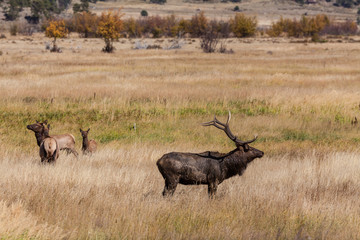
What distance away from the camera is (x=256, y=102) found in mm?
19875

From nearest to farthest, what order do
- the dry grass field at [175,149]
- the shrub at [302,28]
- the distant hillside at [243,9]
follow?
the dry grass field at [175,149] → the shrub at [302,28] → the distant hillside at [243,9]

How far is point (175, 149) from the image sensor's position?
1251cm

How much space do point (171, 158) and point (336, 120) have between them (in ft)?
38.7

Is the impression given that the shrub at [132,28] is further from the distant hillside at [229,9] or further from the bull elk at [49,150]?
the bull elk at [49,150]

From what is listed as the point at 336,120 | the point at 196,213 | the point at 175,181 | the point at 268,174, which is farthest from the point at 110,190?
the point at 336,120

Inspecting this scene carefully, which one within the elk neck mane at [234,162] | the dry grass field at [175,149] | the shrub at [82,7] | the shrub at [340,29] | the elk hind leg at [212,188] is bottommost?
the shrub at [340,29]

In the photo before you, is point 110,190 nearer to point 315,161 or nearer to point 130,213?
point 130,213

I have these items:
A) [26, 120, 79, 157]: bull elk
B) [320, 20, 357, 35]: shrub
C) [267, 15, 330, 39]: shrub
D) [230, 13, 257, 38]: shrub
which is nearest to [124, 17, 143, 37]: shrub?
[230, 13, 257, 38]: shrub

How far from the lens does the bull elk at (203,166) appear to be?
6.81 metres

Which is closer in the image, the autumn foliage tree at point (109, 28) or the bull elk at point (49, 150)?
the bull elk at point (49, 150)

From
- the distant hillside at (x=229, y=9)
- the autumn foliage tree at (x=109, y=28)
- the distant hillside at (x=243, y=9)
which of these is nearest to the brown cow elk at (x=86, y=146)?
the autumn foliage tree at (x=109, y=28)

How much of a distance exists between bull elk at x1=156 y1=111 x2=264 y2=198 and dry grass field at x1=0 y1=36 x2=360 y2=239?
0.29 m

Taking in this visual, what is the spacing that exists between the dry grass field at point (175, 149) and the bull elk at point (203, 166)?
289 millimetres

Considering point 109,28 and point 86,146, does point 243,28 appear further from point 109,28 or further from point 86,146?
point 86,146
